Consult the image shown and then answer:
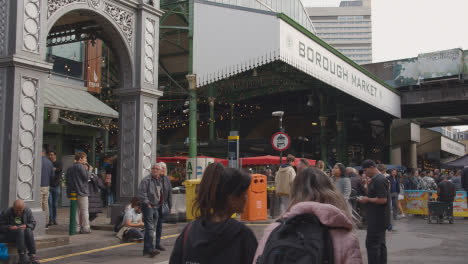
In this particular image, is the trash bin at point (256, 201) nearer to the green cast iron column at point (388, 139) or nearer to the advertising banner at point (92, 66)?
the advertising banner at point (92, 66)

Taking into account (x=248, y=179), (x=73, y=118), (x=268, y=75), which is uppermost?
(x=268, y=75)

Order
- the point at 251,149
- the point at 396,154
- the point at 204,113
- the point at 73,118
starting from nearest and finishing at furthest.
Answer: the point at 73,118 → the point at 251,149 → the point at 204,113 → the point at 396,154

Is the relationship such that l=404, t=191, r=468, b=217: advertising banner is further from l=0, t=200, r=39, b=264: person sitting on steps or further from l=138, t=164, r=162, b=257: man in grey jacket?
l=0, t=200, r=39, b=264: person sitting on steps

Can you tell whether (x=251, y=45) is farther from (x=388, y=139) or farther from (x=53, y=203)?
(x=388, y=139)

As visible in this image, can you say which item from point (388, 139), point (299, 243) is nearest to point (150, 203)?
point (299, 243)

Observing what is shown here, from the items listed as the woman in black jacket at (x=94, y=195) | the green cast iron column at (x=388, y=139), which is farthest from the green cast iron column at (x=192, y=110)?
the green cast iron column at (x=388, y=139)

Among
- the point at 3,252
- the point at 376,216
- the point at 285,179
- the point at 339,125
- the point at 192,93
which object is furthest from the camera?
the point at 339,125

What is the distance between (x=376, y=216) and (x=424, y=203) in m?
12.5

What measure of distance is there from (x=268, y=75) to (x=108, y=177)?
11.5 meters

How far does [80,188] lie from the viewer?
10.8m

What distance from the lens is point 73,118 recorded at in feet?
66.2

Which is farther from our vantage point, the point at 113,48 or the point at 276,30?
the point at 276,30

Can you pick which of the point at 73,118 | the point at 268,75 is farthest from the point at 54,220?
the point at 268,75

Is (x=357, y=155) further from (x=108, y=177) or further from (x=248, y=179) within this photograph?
(x=248, y=179)
